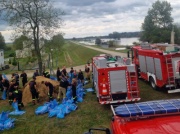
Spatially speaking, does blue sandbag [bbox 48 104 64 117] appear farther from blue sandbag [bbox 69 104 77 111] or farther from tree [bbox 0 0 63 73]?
tree [bbox 0 0 63 73]

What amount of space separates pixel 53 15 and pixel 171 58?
14358mm

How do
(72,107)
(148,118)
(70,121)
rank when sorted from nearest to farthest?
(148,118)
(70,121)
(72,107)

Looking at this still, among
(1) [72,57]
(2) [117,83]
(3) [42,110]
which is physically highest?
(1) [72,57]

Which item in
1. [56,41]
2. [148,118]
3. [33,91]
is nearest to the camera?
[148,118]

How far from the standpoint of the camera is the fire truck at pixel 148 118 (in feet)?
12.0

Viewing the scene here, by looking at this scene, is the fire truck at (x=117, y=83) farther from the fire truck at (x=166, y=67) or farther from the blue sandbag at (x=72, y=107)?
the fire truck at (x=166, y=67)

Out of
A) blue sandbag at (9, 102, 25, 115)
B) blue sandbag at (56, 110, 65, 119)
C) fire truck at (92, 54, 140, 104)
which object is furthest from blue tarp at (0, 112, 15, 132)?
fire truck at (92, 54, 140, 104)

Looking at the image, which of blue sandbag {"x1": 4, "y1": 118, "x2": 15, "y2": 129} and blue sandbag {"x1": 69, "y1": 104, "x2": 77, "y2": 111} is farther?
blue sandbag {"x1": 69, "y1": 104, "x2": 77, "y2": 111}

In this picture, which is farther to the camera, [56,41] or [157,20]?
[157,20]

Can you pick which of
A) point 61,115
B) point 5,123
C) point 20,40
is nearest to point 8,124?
point 5,123

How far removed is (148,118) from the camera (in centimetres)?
410

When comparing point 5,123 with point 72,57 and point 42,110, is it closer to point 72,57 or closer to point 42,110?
point 42,110

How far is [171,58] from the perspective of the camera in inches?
539

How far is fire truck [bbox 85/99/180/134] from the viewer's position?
365cm
